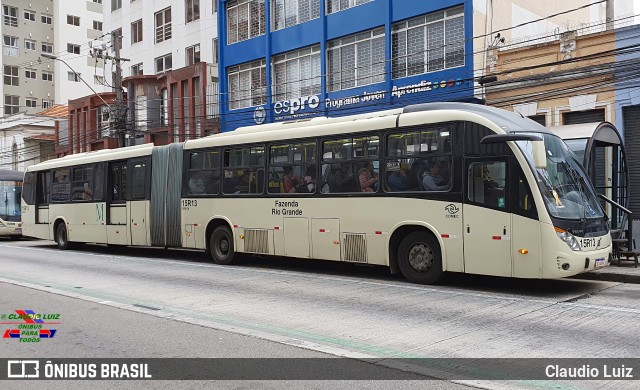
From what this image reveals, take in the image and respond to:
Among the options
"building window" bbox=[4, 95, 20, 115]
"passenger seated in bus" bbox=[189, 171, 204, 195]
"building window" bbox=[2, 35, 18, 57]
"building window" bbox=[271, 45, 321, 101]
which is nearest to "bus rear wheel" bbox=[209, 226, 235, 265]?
"passenger seated in bus" bbox=[189, 171, 204, 195]

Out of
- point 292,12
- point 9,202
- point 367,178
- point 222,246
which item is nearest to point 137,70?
point 9,202

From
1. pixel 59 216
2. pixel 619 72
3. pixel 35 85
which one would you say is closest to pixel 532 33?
pixel 619 72

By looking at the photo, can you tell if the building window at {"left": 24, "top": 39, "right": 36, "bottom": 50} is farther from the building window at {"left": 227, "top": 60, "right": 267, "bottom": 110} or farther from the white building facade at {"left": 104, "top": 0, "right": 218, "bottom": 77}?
the building window at {"left": 227, "top": 60, "right": 267, "bottom": 110}

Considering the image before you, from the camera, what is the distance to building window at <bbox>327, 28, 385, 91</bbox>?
23391 millimetres

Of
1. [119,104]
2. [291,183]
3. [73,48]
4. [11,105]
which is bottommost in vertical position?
[291,183]

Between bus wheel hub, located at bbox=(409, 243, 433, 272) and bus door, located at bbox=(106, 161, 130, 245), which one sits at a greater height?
bus door, located at bbox=(106, 161, 130, 245)

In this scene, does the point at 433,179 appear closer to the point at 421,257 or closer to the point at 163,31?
the point at 421,257

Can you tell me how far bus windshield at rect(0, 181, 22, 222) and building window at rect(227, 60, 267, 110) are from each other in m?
10.6

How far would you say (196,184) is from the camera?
50.5 ft

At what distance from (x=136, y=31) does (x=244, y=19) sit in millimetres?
14102

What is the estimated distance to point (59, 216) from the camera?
20.5 m

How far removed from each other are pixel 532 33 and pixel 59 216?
19.0 metres

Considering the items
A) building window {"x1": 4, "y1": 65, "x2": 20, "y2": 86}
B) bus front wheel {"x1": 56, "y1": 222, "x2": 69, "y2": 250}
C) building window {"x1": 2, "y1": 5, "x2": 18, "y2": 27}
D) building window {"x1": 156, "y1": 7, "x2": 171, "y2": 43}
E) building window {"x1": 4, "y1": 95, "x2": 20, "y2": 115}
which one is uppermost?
building window {"x1": 2, "y1": 5, "x2": 18, "y2": 27}

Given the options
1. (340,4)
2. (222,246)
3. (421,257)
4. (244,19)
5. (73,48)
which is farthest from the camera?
(73,48)
